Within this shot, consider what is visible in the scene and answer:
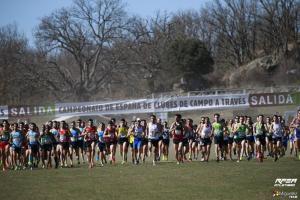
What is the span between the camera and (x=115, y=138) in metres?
27.1

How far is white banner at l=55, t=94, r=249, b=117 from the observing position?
135ft

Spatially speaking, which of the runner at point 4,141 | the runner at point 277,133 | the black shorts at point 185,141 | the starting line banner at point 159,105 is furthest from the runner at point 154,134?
the starting line banner at point 159,105

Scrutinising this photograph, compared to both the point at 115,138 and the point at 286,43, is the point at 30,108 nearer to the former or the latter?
the point at 115,138

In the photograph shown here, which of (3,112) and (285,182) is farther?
(3,112)

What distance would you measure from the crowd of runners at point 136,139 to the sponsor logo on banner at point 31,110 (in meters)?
13.8

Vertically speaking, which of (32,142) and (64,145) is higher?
(32,142)

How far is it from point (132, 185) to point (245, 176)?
3.65m

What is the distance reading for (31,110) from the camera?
42.3 m

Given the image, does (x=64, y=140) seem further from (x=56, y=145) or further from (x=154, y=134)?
(x=154, y=134)

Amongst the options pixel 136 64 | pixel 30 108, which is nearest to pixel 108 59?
pixel 136 64

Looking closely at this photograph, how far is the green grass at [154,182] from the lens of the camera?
53.4 ft

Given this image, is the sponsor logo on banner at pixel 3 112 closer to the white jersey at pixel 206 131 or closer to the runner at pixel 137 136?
the runner at pixel 137 136

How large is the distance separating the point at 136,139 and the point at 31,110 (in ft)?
55.3

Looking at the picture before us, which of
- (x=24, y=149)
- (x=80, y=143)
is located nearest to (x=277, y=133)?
(x=80, y=143)
